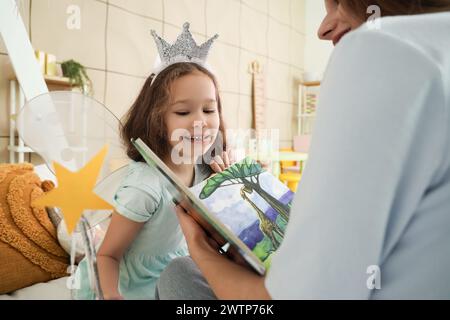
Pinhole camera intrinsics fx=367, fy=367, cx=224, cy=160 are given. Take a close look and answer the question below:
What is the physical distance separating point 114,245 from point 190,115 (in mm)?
300

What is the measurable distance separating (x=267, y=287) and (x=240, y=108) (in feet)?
6.66

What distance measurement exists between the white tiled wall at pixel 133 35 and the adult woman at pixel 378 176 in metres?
0.80

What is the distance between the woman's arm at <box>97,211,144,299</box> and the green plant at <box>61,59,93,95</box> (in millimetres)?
820

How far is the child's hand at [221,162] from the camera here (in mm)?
845

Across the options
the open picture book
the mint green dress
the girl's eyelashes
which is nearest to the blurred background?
the girl's eyelashes

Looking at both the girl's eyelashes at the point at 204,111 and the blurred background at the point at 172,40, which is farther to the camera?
the blurred background at the point at 172,40

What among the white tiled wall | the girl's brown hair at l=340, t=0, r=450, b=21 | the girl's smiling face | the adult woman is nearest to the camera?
the adult woman

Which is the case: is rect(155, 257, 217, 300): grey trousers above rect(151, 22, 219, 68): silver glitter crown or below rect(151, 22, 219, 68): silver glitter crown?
below

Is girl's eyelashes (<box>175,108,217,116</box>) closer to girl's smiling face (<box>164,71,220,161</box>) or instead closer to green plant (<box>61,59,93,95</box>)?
girl's smiling face (<box>164,71,220,161</box>)

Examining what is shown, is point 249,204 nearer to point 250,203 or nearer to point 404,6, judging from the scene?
point 250,203

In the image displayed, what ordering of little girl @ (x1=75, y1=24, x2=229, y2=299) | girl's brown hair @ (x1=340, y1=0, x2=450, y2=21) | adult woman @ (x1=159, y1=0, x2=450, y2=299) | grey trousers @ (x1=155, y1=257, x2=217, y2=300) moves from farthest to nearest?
little girl @ (x1=75, y1=24, x2=229, y2=299) < grey trousers @ (x1=155, y1=257, x2=217, y2=300) < girl's brown hair @ (x1=340, y1=0, x2=450, y2=21) < adult woman @ (x1=159, y1=0, x2=450, y2=299)

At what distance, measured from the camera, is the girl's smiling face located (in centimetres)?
77
